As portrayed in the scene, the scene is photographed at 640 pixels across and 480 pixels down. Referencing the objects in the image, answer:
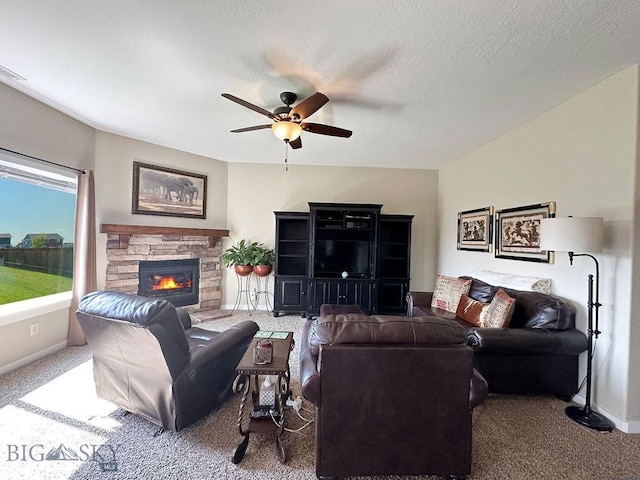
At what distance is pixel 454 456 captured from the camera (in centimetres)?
146

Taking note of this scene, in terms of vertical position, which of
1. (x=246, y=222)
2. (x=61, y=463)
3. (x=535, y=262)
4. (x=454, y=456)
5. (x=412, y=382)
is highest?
(x=246, y=222)

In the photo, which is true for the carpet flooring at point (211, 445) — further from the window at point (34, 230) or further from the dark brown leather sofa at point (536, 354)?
the window at point (34, 230)

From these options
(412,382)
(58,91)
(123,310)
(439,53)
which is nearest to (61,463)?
(123,310)

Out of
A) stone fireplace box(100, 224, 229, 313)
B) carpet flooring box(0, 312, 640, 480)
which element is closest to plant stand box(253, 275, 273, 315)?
stone fireplace box(100, 224, 229, 313)

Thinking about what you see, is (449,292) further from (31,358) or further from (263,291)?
(31,358)

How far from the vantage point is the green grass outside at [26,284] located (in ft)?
8.80

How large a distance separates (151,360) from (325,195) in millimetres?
3974

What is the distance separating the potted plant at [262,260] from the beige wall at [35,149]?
→ 2468 millimetres

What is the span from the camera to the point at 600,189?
7.46ft

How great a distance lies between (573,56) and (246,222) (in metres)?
4.66

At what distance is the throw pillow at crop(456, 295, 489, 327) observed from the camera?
2.85 meters

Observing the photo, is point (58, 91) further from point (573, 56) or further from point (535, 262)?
point (535, 262)

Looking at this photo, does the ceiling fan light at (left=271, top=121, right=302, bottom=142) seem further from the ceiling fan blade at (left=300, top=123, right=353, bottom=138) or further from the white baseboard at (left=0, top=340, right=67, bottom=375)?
the white baseboard at (left=0, top=340, right=67, bottom=375)

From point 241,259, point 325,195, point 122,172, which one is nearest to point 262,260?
point 241,259
